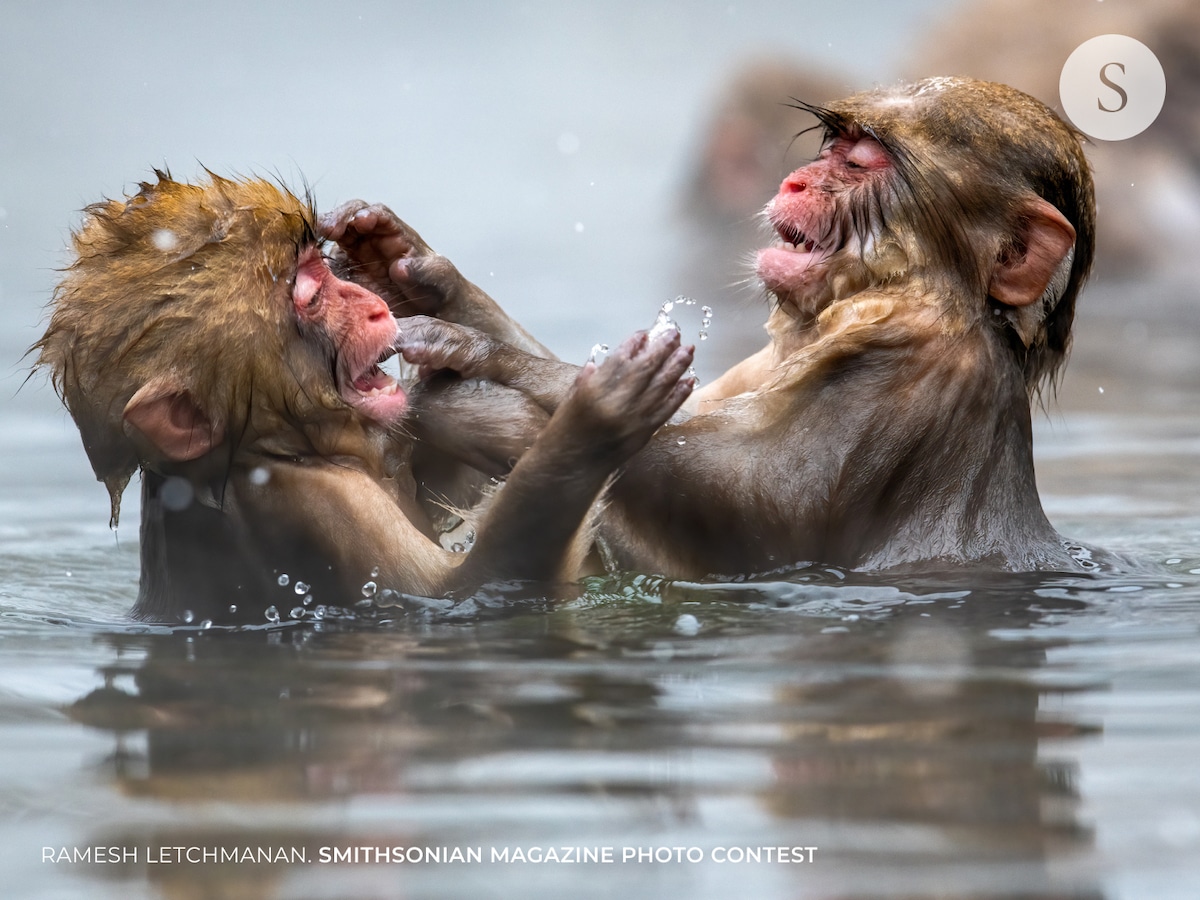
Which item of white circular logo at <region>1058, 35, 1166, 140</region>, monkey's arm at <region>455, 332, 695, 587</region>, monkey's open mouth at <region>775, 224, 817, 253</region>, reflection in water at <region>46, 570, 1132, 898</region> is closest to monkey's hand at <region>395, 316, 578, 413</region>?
monkey's arm at <region>455, 332, 695, 587</region>

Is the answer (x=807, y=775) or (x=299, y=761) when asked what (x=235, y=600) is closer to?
(x=299, y=761)

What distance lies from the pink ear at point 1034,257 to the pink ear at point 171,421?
2216mm

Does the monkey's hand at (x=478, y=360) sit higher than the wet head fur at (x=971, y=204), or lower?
lower

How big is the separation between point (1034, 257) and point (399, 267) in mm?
1857

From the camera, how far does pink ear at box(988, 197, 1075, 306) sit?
15.3 feet

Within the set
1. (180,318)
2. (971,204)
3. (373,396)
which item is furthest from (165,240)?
(971,204)

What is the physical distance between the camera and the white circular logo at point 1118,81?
51.3ft

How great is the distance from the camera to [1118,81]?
16422 millimetres

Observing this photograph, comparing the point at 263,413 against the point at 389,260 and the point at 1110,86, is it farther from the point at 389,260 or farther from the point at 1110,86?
the point at 1110,86

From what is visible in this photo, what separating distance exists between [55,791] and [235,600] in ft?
5.29

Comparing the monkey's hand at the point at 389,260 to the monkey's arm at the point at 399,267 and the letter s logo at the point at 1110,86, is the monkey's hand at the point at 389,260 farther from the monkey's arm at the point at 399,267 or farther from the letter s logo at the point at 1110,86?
the letter s logo at the point at 1110,86

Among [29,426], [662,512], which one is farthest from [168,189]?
[29,426]

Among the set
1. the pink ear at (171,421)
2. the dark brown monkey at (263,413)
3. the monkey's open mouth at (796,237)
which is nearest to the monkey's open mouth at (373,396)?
the dark brown monkey at (263,413)

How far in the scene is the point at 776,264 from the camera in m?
4.93
